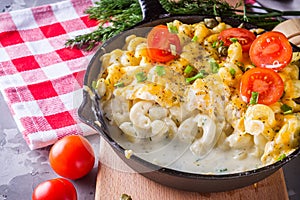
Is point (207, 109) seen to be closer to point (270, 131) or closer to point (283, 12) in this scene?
point (270, 131)

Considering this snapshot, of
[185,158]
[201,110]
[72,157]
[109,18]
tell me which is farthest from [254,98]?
[109,18]

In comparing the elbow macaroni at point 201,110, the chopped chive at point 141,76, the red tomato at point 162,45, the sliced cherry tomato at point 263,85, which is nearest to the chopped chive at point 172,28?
the red tomato at point 162,45

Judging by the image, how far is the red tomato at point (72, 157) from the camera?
2256 millimetres

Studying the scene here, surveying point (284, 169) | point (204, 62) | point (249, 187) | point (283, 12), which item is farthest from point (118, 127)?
point (283, 12)

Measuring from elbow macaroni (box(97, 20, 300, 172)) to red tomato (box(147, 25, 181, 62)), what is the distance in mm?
27

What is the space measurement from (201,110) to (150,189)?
37cm

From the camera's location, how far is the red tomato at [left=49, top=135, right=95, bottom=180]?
2256 millimetres

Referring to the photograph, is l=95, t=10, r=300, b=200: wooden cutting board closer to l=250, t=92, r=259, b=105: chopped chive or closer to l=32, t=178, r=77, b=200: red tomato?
l=32, t=178, r=77, b=200: red tomato

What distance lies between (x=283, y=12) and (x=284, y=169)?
30.8 inches

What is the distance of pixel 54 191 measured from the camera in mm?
2150

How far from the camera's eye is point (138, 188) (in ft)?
6.98

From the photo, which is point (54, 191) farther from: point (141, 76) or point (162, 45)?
point (162, 45)

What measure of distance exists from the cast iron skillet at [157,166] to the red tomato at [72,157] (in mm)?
287

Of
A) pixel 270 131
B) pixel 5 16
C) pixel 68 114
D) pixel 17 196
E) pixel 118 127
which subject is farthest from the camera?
pixel 5 16
